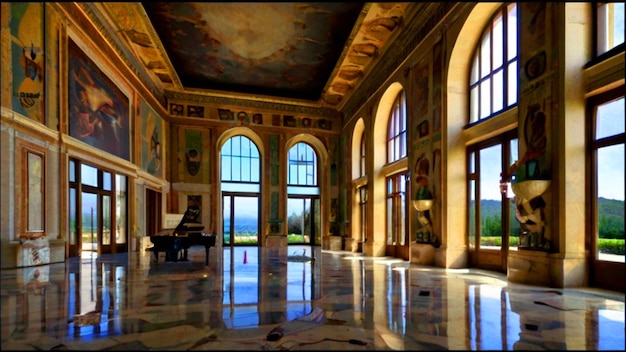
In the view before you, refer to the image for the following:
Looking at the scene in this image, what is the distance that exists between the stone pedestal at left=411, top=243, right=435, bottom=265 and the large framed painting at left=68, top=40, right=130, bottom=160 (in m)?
10.5

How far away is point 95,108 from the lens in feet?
39.5

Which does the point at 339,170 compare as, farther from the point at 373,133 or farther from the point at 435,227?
the point at 435,227

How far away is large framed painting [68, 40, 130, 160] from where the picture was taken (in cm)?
1086

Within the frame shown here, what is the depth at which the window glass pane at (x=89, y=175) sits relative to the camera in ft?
38.2

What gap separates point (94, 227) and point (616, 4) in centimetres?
1482

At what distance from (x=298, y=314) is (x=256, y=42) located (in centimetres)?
1205

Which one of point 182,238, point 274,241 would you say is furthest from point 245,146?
point 182,238

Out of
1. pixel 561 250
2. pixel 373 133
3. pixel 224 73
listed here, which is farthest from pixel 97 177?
pixel 561 250

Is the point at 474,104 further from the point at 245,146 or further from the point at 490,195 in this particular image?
the point at 245,146

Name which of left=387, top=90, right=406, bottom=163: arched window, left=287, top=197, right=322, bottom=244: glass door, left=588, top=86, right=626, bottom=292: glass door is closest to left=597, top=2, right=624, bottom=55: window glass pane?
left=588, top=86, right=626, bottom=292: glass door

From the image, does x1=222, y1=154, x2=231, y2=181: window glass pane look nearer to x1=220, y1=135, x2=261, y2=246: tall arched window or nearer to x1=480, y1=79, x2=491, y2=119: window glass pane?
x1=220, y1=135, x2=261, y2=246: tall arched window

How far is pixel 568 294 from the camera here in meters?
5.81

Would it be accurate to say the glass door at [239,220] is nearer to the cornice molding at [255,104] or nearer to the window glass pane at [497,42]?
the cornice molding at [255,104]

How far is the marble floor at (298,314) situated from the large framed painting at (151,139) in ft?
30.9
